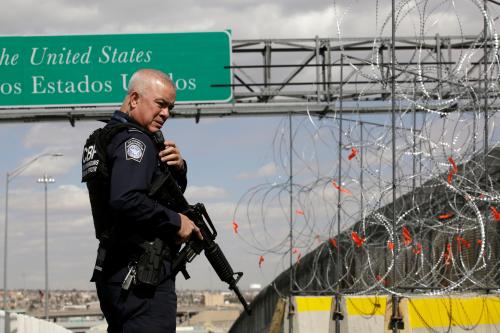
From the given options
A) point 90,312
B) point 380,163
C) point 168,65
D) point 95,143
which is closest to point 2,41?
point 168,65

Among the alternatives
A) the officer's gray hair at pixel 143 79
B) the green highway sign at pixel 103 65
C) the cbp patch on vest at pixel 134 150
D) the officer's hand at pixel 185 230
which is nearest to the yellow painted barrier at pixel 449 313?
the officer's hand at pixel 185 230

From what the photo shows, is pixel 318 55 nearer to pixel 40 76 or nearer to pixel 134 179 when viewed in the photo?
pixel 40 76

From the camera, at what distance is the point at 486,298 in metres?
12.4

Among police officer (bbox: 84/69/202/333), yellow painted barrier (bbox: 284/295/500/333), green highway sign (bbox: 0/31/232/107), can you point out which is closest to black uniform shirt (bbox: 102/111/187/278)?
police officer (bbox: 84/69/202/333)

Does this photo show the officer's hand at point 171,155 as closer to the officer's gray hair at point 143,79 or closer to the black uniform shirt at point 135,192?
the black uniform shirt at point 135,192

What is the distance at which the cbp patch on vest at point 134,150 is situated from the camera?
523 cm

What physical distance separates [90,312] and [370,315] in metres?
151

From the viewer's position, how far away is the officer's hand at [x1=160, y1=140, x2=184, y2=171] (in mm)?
5527

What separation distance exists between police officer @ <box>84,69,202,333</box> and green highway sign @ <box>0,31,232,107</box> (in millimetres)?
17016

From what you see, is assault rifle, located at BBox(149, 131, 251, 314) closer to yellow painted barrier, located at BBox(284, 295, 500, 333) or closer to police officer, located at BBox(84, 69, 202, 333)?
police officer, located at BBox(84, 69, 202, 333)

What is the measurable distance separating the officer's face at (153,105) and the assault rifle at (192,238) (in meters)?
0.07

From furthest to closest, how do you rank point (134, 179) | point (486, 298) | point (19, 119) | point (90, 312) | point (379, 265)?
point (90, 312) → point (19, 119) → point (379, 265) → point (486, 298) → point (134, 179)

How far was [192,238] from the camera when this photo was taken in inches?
221

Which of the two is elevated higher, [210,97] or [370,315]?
[210,97]
